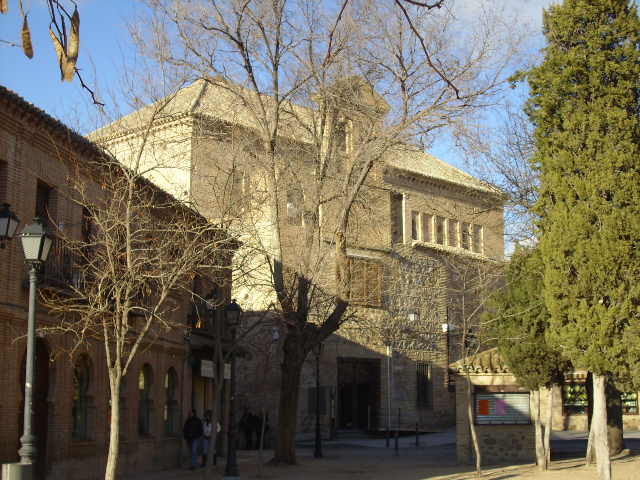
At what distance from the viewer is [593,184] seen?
51.4 ft

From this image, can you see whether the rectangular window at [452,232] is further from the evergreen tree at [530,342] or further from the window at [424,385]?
the evergreen tree at [530,342]

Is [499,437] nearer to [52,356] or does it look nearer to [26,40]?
[52,356]

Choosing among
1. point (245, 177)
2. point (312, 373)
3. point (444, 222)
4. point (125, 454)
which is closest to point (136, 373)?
point (125, 454)

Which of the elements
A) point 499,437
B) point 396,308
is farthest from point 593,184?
point 396,308

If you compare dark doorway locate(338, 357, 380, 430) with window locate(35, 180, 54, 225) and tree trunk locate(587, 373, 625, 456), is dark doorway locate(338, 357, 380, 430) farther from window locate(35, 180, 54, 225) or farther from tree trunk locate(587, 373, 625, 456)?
window locate(35, 180, 54, 225)

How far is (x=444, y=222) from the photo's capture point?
46.6m

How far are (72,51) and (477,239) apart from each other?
43.4 meters

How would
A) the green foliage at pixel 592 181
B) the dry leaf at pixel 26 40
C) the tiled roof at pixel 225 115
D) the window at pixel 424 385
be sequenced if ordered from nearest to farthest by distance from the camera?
the dry leaf at pixel 26 40 → the green foliage at pixel 592 181 → the tiled roof at pixel 225 115 → the window at pixel 424 385

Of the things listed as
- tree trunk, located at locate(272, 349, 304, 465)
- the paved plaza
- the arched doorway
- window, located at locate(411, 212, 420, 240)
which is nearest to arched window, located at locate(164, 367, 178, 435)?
the paved plaza

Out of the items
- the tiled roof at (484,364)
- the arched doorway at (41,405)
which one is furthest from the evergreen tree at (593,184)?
the arched doorway at (41,405)

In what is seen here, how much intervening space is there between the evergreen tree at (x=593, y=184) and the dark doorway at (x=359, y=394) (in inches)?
983

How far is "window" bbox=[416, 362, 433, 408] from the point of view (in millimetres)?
43175

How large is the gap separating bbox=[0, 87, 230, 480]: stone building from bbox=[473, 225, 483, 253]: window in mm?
24919

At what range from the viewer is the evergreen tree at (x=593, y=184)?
15.2 metres
